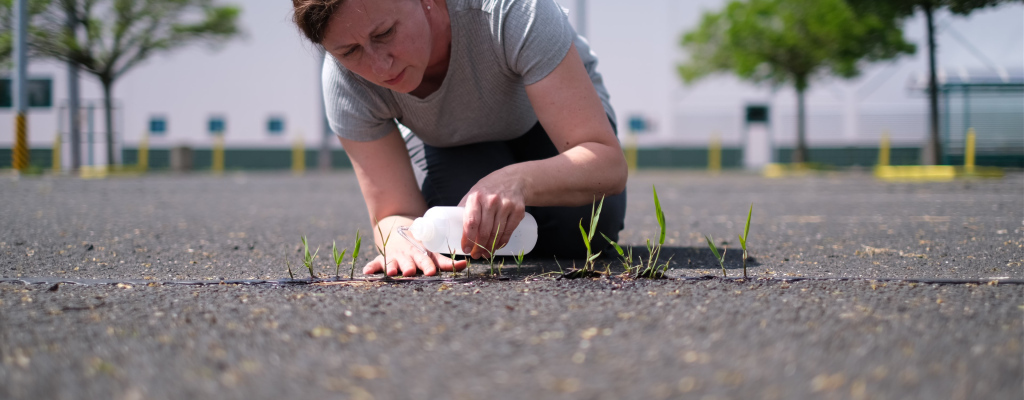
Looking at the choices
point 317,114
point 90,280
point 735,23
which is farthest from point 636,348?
point 317,114

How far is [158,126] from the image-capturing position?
→ 19.0 meters

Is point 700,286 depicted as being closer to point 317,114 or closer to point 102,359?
point 102,359

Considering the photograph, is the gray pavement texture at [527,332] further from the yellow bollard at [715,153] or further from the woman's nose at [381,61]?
the yellow bollard at [715,153]

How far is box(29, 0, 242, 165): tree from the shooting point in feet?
41.5

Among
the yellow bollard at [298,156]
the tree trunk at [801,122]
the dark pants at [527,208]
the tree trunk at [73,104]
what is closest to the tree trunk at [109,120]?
the tree trunk at [73,104]

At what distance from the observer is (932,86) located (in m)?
8.95

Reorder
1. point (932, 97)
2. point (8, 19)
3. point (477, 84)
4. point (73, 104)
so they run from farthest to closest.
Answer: point (8, 19) → point (73, 104) → point (932, 97) → point (477, 84)

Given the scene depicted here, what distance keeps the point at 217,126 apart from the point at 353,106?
18.9 meters

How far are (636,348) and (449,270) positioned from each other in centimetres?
84

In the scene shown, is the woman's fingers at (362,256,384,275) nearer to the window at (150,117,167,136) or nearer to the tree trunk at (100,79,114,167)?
the tree trunk at (100,79,114,167)

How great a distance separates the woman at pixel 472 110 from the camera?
1.54 meters

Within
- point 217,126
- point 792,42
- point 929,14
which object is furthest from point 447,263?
point 217,126

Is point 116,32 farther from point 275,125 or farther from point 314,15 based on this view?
point 314,15

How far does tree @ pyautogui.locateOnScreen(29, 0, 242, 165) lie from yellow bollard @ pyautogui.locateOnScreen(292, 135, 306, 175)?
12.0ft
